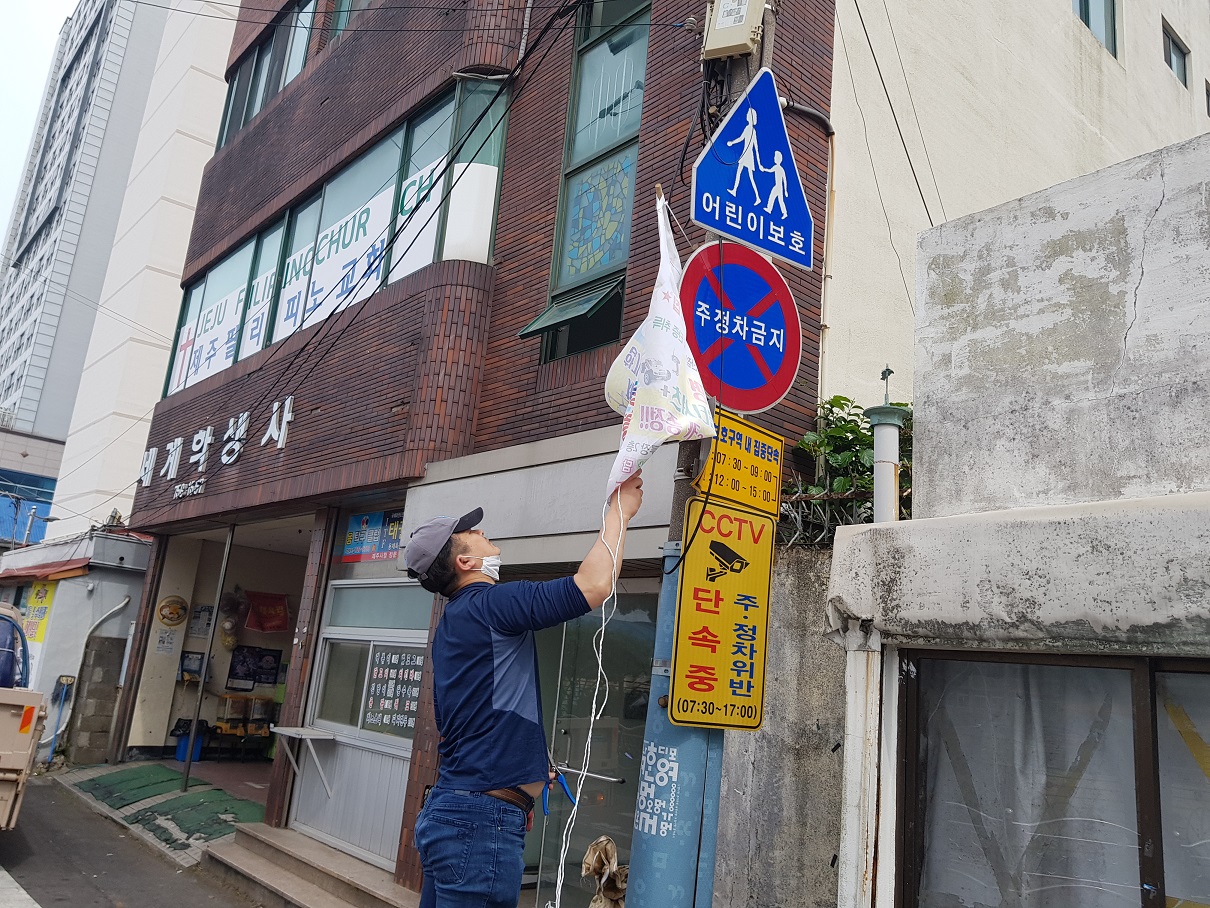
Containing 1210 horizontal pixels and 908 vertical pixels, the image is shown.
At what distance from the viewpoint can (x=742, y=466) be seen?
13.3 ft

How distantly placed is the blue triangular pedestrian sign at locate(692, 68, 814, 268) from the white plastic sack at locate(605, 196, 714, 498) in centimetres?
53

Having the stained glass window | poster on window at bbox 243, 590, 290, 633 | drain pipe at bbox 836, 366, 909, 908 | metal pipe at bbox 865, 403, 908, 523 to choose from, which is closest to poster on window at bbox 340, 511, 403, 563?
the stained glass window

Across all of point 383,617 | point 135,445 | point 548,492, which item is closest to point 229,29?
point 135,445

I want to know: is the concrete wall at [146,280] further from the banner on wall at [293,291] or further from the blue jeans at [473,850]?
the blue jeans at [473,850]

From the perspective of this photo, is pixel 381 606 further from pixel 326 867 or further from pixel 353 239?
pixel 353 239

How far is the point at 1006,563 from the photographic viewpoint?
4156mm

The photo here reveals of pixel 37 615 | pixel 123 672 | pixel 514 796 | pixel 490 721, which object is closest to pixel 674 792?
pixel 514 796

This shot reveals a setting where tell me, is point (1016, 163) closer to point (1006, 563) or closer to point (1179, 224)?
point (1179, 224)

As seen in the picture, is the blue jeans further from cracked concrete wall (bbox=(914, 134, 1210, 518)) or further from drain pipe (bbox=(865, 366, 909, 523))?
cracked concrete wall (bbox=(914, 134, 1210, 518))

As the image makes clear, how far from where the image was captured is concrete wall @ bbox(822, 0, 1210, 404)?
24.8ft

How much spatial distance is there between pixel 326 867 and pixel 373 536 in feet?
10.8

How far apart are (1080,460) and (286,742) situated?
849 cm

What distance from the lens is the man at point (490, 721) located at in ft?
9.44

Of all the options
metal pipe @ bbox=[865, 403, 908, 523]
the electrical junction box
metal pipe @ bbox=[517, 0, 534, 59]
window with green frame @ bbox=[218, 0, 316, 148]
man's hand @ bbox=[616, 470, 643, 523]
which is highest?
window with green frame @ bbox=[218, 0, 316, 148]
